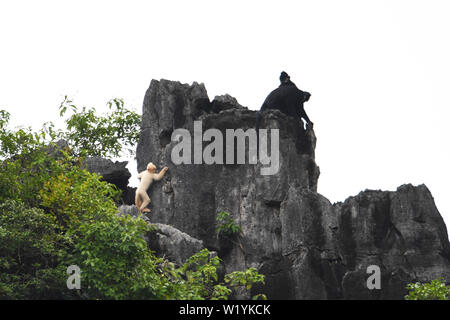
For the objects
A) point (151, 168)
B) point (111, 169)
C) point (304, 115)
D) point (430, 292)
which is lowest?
point (430, 292)

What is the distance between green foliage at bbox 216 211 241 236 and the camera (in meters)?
36.6

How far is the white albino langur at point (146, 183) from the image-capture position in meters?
38.3

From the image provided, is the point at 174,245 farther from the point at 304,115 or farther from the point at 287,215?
the point at 304,115

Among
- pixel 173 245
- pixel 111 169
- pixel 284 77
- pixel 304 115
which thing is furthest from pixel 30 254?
pixel 284 77

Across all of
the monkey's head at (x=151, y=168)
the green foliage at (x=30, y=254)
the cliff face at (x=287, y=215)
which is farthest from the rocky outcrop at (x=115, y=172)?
the green foliage at (x=30, y=254)

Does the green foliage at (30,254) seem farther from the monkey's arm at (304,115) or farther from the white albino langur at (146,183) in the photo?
the monkey's arm at (304,115)

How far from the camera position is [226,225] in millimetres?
36656

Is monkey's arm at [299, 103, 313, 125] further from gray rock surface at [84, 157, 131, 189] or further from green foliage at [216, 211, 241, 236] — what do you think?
gray rock surface at [84, 157, 131, 189]

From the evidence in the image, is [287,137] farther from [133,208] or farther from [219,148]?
[133,208]

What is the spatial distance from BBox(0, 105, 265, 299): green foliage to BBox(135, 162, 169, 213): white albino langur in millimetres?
3976

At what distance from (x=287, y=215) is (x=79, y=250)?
7.57m

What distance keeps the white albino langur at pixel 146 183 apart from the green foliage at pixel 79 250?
13.0 ft

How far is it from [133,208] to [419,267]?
9.88 meters

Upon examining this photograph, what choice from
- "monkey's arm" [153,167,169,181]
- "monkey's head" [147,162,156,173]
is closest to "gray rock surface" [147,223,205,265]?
"monkey's arm" [153,167,169,181]
